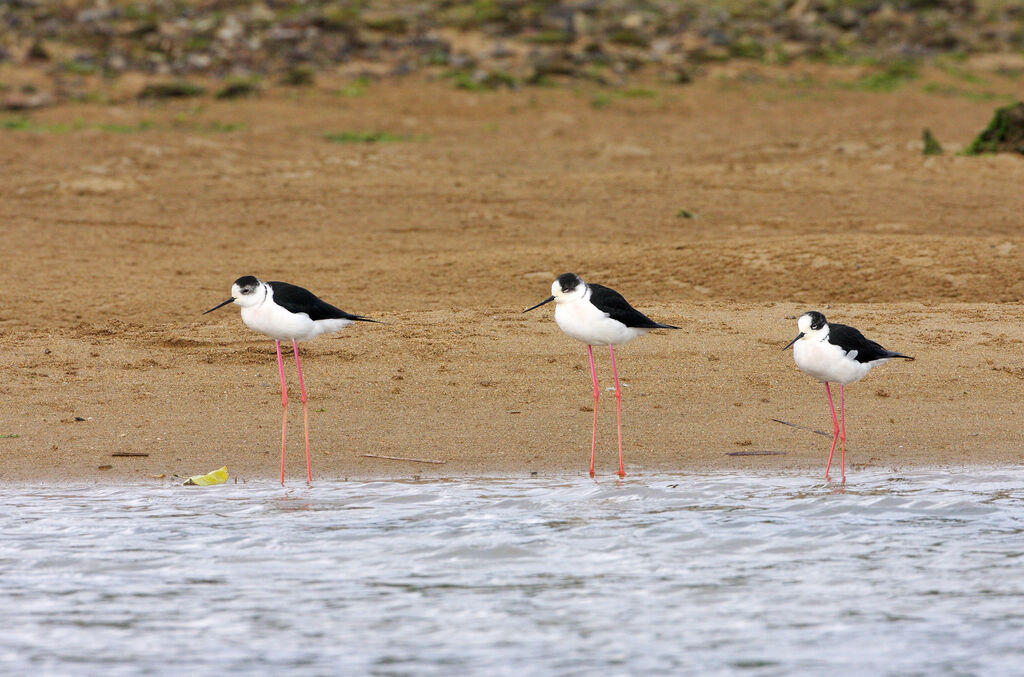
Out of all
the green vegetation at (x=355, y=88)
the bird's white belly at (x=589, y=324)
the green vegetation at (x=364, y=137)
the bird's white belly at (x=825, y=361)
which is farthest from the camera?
the green vegetation at (x=355, y=88)

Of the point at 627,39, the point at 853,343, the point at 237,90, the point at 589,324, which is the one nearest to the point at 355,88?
the point at 237,90

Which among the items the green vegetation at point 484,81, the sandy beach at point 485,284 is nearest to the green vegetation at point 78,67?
the sandy beach at point 485,284

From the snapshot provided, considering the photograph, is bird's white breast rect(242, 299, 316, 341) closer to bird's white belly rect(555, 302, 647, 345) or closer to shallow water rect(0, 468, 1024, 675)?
shallow water rect(0, 468, 1024, 675)

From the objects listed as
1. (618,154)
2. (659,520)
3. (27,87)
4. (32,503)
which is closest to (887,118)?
(618,154)

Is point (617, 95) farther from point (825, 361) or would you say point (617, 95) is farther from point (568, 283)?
point (825, 361)

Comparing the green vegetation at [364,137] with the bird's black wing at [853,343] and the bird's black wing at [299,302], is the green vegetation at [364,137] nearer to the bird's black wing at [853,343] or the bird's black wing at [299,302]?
the bird's black wing at [299,302]

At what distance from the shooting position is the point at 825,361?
7.56 meters

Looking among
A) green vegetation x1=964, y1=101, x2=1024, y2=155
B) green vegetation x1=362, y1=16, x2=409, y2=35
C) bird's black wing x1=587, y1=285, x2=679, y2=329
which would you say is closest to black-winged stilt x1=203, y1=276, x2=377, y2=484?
bird's black wing x1=587, y1=285, x2=679, y2=329

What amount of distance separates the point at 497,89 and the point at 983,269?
1099 centimetres

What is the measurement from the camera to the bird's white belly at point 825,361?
24.7 feet

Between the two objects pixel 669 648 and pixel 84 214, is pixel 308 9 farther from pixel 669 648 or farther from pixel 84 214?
pixel 669 648

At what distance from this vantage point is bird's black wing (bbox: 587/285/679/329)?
25.8ft

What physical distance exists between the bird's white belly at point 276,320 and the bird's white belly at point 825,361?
113 inches

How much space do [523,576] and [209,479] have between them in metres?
2.26
